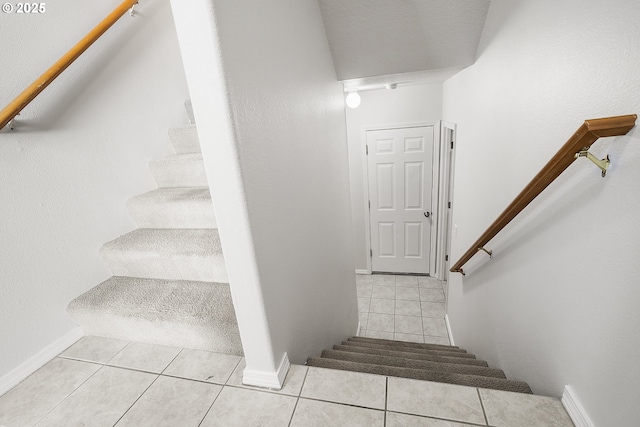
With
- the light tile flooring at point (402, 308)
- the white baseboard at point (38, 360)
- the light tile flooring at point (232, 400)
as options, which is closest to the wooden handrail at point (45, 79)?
the white baseboard at point (38, 360)

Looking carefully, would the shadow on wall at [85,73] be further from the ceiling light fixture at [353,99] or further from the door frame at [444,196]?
the door frame at [444,196]

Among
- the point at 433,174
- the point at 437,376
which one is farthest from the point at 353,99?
the point at 437,376

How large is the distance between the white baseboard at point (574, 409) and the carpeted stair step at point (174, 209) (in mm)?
1642

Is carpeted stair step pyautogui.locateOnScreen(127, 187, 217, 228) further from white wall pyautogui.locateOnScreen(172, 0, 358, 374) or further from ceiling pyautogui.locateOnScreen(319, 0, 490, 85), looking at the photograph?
ceiling pyautogui.locateOnScreen(319, 0, 490, 85)

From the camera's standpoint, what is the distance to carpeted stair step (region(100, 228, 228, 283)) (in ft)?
4.62

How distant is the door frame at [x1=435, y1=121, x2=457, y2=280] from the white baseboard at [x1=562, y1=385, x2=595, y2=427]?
6.92 ft

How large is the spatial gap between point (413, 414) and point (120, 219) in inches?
70.1

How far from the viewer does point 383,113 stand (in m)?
3.48

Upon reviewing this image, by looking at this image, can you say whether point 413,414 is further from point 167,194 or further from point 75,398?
point 167,194

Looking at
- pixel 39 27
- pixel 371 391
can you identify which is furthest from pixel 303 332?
pixel 39 27

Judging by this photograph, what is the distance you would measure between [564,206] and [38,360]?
217 cm

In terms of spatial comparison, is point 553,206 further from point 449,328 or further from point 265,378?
point 449,328

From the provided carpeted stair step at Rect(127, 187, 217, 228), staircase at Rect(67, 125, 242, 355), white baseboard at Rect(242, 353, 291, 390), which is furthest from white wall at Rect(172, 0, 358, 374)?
carpeted stair step at Rect(127, 187, 217, 228)

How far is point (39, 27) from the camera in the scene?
1329mm
